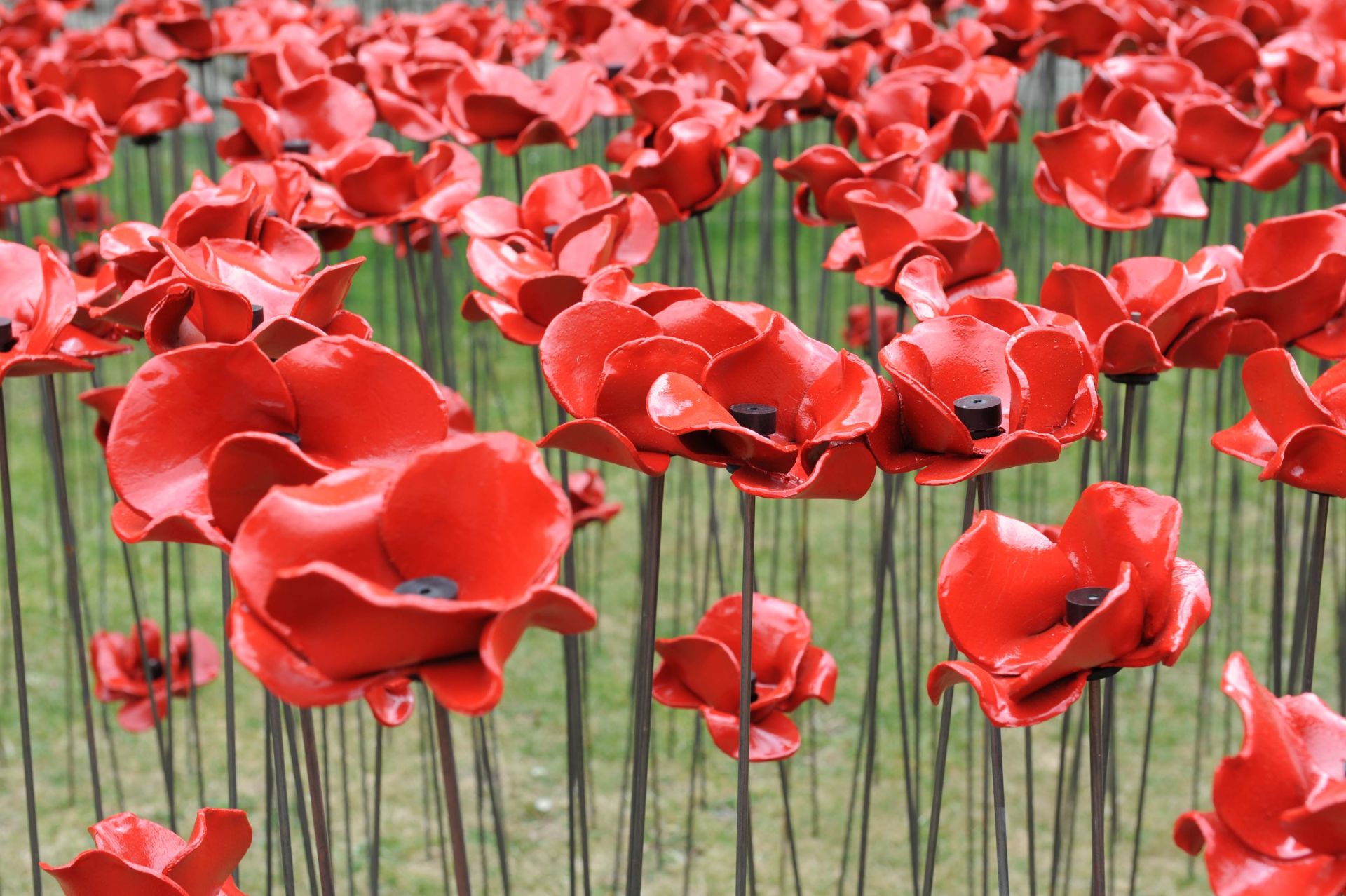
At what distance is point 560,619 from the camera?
0.43 meters

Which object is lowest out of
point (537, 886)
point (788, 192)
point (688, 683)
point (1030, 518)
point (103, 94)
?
point (537, 886)

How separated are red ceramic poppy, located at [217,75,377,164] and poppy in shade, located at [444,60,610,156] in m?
0.08

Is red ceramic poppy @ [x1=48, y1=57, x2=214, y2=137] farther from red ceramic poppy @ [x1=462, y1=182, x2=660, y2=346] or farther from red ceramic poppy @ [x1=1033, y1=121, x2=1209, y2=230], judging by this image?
red ceramic poppy @ [x1=1033, y1=121, x2=1209, y2=230]

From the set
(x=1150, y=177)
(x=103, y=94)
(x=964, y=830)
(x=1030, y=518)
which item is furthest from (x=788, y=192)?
(x=1030, y=518)

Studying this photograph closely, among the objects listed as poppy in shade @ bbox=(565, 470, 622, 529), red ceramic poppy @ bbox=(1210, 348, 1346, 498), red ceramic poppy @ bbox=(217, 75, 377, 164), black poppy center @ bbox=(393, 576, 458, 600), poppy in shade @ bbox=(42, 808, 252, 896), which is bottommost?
poppy in shade @ bbox=(565, 470, 622, 529)

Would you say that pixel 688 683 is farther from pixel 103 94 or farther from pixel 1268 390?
pixel 103 94

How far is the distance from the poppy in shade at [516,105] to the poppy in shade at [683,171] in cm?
13

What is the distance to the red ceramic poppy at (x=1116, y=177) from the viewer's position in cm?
96

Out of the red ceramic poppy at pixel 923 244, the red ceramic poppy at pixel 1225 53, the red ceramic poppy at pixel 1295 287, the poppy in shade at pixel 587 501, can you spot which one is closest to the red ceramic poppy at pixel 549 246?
the red ceramic poppy at pixel 923 244

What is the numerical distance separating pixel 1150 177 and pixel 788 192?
531 millimetres

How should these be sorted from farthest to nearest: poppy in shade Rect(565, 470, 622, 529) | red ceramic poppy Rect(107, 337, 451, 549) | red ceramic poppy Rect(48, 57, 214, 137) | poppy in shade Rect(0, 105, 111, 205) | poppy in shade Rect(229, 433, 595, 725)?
poppy in shade Rect(565, 470, 622, 529)
red ceramic poppy Rect(48, 57, 214, 137)
poppy in shade Rect(0, 105, 111, 205)
red ceramic poppy Rect(107, 337, 451, 549)
poppy in shade Rect(229, 433, 595, 725)

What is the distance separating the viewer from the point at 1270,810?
17.4 inches

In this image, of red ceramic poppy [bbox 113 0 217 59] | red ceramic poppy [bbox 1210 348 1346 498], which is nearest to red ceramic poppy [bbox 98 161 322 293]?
red ceramic poppy [bbox 1210 348 1346 498]

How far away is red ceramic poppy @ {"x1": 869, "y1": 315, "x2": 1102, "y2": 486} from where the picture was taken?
55cm
